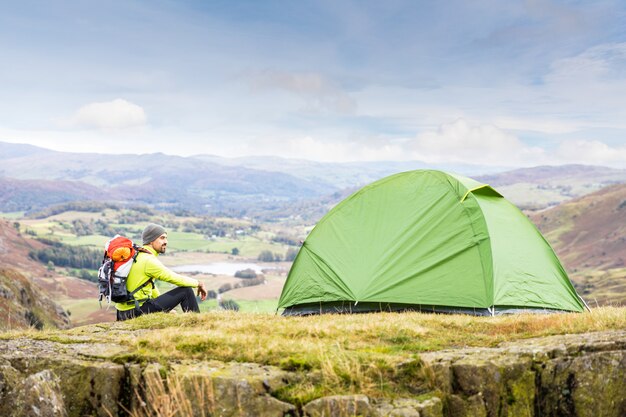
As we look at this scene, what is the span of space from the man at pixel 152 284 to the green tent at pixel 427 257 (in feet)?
14.6

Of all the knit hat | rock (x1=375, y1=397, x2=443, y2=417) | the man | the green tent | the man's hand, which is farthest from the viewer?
the green tent

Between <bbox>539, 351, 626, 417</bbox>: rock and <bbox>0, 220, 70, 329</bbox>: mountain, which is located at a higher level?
<bbox>539, 351, 626, 417</bbox>: rock

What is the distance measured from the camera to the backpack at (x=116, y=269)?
482 inches

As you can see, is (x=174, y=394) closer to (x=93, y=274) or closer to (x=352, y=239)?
(x=352, y=239)

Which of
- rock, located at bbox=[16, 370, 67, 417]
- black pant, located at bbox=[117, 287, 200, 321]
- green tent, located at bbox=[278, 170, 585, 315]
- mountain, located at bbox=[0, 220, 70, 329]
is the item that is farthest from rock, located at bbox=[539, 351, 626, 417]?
mountain, located at bbox=[0, 220, 70, 329]

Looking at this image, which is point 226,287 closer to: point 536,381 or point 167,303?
point 167,303

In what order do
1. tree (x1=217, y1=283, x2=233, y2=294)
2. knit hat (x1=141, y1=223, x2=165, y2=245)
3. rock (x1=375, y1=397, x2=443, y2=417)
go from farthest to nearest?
tree (x1=217, y1=283, x2=233, y2=294) → knit hat (x1=141, y1=223, x2=165, y2=245) → rock (x1=375, y1=397, x2=443, y2=417)

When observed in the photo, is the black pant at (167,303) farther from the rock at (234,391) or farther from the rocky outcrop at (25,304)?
the rocky outcrop at (25,304)

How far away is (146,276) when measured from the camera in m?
12.7

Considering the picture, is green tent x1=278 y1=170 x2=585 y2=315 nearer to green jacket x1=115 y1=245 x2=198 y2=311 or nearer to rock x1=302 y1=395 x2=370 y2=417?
green jacket x1=115 y1=245 x2=198 y2=311

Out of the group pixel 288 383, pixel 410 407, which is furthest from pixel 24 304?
pixel 410 407

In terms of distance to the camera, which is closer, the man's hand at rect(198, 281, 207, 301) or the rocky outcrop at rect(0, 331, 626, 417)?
the rocky outcrop at rect(0, 331, 626, 417)

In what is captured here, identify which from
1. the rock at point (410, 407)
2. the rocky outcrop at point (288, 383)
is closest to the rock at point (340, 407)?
the rocky outcrop at point (288, 383)

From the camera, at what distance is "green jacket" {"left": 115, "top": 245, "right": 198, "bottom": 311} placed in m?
12.4
